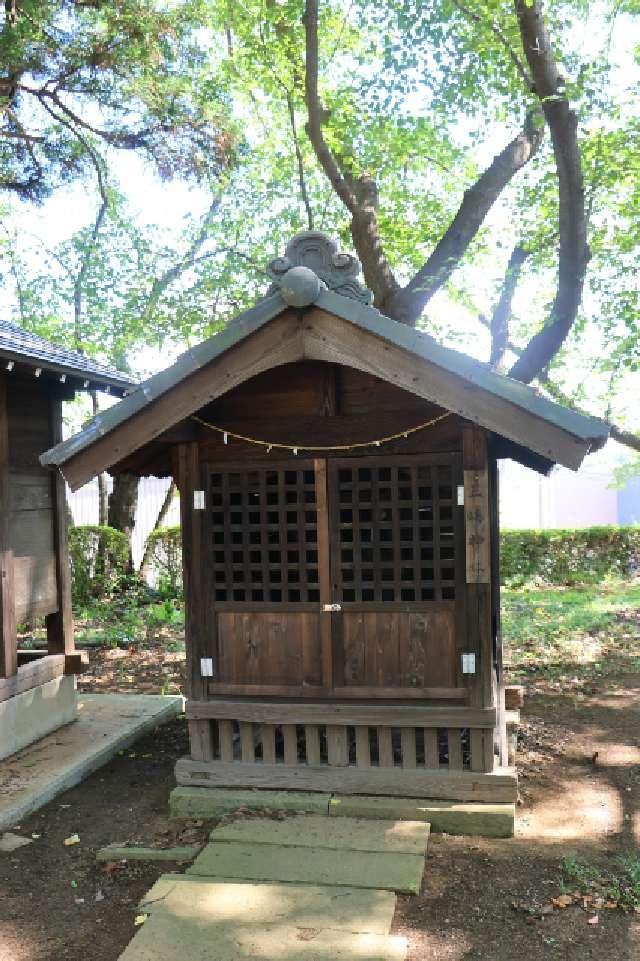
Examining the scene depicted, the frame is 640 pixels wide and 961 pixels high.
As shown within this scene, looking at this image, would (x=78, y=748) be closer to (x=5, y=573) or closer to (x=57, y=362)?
(x=5, y=573)

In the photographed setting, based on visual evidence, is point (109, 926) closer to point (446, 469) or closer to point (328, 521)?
point (328, 521)

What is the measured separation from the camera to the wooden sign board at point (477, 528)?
5.30 m

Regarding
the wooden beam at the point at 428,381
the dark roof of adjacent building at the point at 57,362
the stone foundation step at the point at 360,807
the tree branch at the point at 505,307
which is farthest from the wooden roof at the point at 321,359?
the tree branch at the point at 505,307

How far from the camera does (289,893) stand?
14.2 feet

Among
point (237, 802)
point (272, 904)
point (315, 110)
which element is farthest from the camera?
point (315, 110)

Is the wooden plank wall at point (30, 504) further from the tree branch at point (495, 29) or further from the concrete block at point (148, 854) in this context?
the tree branch at point (495, 29)

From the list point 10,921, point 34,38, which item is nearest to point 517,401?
point 10,921

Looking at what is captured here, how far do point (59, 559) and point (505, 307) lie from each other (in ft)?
27.1

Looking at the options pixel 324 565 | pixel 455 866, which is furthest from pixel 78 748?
pixel 455 866

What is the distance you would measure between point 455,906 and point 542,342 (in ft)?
21.3

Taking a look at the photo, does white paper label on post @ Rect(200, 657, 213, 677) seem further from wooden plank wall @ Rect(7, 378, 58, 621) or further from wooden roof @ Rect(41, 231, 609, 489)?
wooden plank wall @ Rect(7, 378, 58, 621)

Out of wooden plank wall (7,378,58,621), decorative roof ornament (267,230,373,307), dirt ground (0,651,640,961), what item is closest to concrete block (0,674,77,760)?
wooden plank wall (7,378,58,621)

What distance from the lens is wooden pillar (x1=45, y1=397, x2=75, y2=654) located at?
24.8 ft

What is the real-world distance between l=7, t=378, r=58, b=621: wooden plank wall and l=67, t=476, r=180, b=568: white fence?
12464 mm
